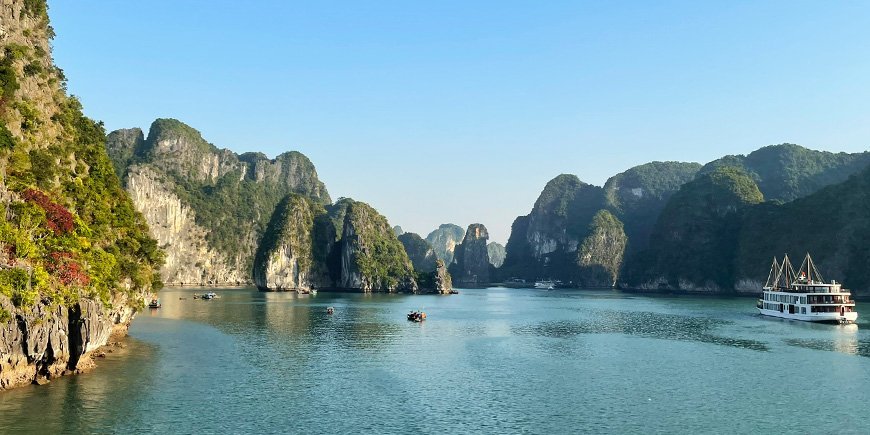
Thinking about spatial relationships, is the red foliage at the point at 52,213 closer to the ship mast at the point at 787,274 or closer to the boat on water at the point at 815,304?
the boat on water at the point at 815,304

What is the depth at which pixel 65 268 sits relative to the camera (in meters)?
41.8

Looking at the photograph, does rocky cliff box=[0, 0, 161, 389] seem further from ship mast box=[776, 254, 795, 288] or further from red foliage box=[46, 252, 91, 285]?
ship mast box=[776, 254, 795, 288]

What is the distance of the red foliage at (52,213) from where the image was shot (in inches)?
1709

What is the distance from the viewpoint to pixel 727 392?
4378 cm

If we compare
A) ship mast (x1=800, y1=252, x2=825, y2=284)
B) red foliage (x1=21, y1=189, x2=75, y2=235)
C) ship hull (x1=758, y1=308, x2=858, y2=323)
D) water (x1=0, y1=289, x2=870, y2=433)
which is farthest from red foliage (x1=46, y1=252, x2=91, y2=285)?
ship mast (x1=800, y1=252, x2=825, y2=284)

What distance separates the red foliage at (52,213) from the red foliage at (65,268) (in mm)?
2815

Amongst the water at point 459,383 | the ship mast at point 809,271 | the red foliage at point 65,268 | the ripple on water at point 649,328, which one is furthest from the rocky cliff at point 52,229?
the ship mast at point 809,271

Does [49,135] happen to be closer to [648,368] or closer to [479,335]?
[479,335]

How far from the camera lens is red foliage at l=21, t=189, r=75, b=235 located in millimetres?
43406

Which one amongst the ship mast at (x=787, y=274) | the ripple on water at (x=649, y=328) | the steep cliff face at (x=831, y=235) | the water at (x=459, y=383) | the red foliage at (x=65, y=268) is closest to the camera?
the water at (x=459, y=383)

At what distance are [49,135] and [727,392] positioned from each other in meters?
62.2

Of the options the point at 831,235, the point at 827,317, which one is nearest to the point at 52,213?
the point at 827,317

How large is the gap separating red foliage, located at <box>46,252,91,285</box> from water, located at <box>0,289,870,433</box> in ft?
23.4

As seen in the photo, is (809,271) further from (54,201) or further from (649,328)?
(54,201)
